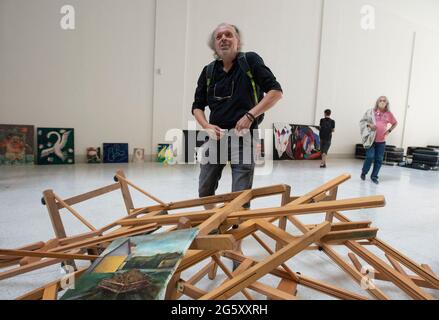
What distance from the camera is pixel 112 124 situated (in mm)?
5852

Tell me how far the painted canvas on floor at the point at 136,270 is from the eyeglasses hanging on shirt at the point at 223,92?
0.95 metres

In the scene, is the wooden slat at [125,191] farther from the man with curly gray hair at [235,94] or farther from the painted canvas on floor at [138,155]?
the painted canvas on floor at [138,155]

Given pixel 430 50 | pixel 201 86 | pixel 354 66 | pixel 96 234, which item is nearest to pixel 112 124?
pixel 201 86

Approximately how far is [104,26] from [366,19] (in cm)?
745

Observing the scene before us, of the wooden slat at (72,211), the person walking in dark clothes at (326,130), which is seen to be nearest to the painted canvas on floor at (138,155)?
the person walking in dark clothes at (326,130)

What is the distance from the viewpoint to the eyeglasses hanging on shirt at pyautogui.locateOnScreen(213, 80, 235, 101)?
1.64 metres

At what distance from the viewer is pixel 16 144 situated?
16.7ft

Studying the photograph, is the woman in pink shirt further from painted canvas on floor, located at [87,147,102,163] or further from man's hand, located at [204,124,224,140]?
painted canvas on floor, located at [87,147,102,163]

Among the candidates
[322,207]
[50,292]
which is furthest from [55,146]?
[322,207]

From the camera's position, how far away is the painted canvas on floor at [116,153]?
228 inches

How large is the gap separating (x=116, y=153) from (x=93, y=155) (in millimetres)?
440

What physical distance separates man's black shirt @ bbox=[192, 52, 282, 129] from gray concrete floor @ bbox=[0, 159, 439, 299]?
3.09ft
